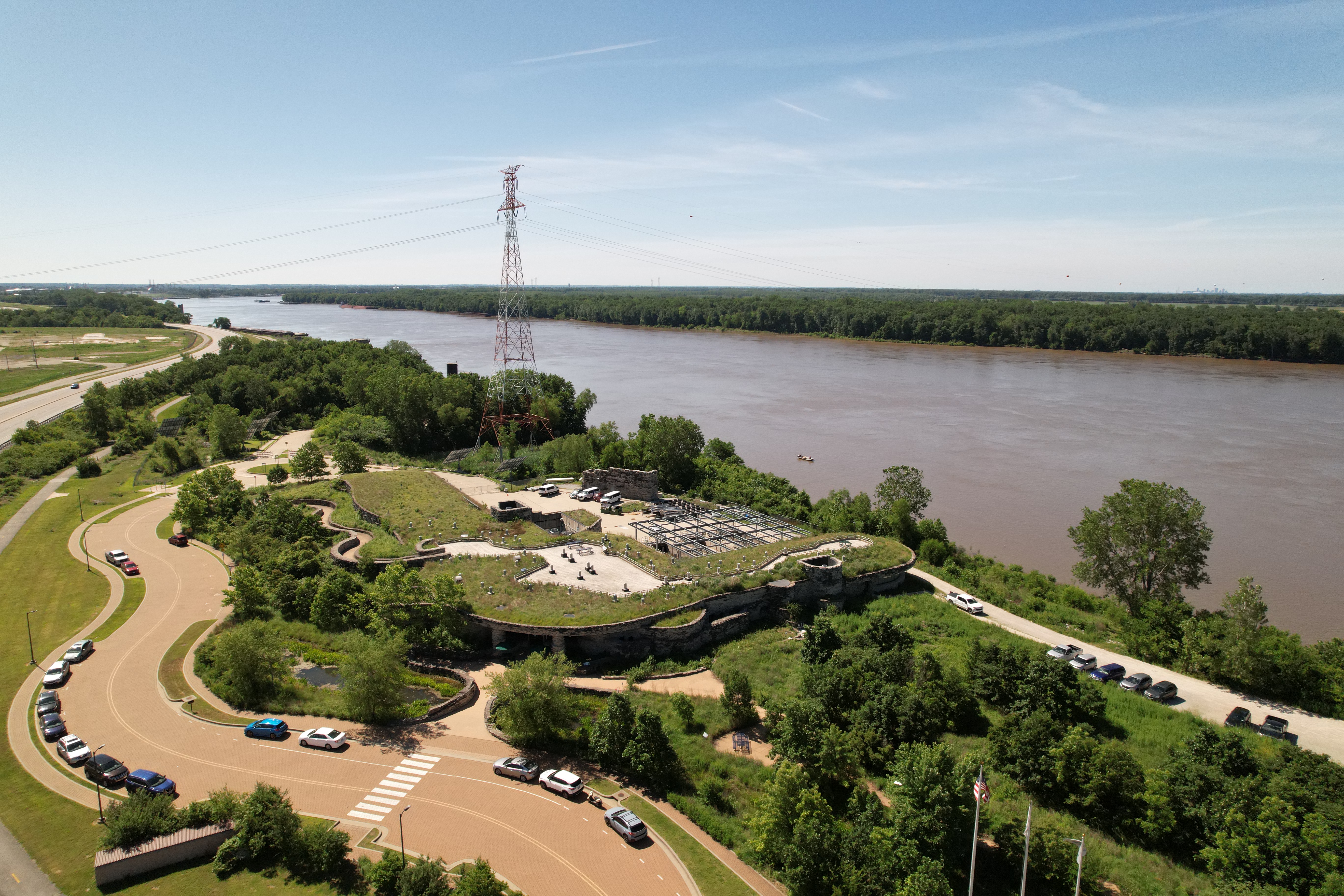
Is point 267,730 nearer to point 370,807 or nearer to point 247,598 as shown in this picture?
point 370,807

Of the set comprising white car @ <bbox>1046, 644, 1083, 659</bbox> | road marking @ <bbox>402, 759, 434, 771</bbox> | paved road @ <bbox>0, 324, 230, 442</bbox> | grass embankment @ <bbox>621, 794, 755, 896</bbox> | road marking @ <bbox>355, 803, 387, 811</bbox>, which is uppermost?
paved road @ <bbox>0, 324, 230, 442</bbox>


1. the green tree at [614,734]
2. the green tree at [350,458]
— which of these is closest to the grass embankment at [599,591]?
the green tree at [614,734]

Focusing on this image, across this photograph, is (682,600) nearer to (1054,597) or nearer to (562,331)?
(1054,597)

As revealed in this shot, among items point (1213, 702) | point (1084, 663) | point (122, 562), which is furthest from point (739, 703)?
point (122, 562)

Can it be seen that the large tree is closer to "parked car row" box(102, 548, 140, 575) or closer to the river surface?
the river surface

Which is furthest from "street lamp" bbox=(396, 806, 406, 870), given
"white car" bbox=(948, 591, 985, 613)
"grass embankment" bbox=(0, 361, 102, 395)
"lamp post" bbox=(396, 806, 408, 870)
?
"grass embankment" bbox=(0, 361, 102, 395)

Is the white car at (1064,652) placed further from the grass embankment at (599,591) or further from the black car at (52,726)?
the black car at (52,726)
